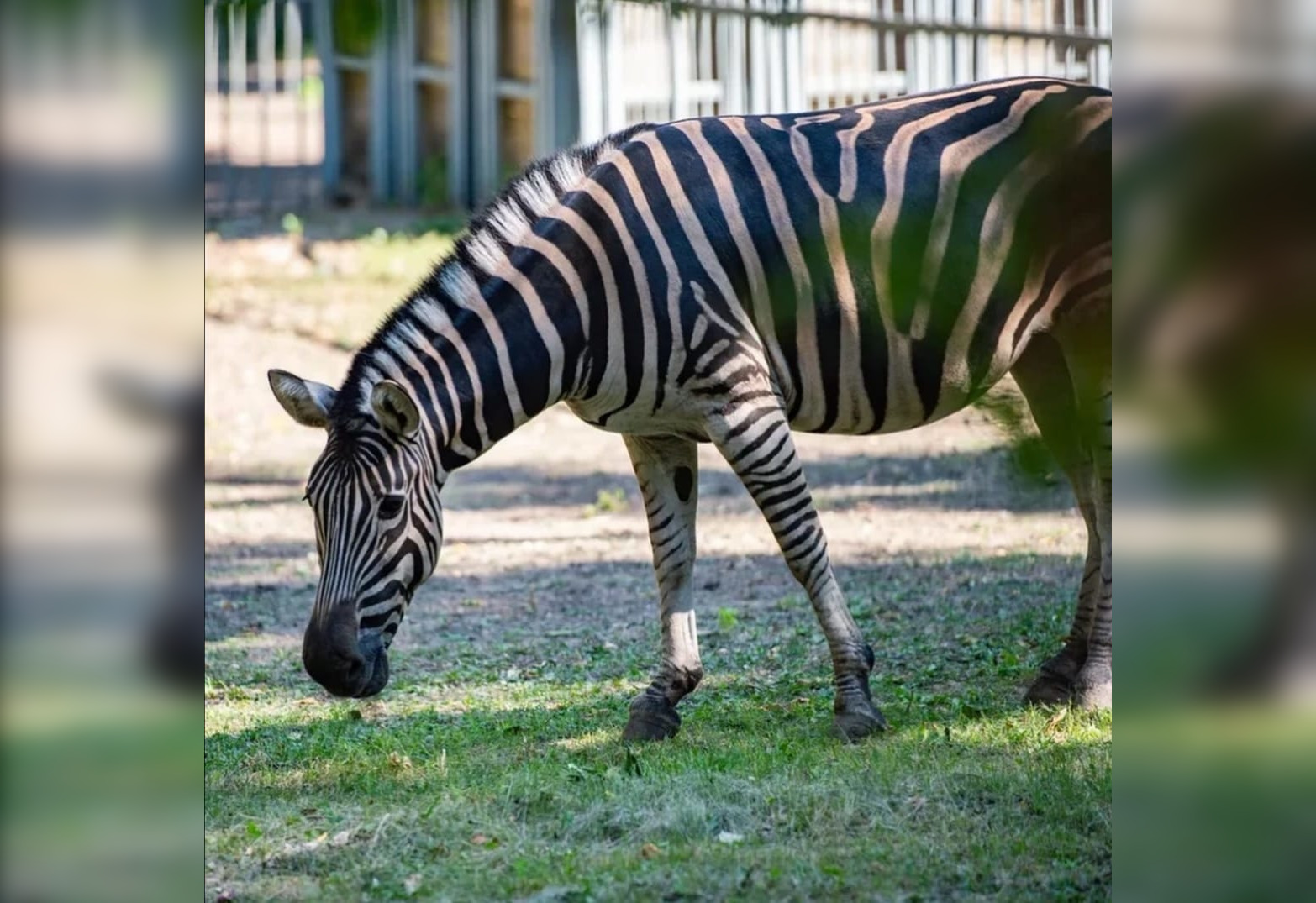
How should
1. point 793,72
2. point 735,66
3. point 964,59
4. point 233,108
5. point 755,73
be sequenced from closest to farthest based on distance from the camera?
point 964,59, point 793,72, point 755,73, point 735,66, point 233,108

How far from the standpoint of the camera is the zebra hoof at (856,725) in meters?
5.50

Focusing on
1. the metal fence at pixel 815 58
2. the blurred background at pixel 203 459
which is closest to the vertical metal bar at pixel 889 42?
the metal fence at pixel 815 58

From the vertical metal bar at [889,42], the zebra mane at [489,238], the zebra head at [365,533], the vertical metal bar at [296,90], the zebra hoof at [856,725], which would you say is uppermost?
the vertical metal bar at [296,90]

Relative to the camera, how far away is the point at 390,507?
16.5 ft

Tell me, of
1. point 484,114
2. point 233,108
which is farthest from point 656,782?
point 233,108

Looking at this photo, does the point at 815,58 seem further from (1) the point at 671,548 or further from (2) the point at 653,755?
(2) the point at 653,755

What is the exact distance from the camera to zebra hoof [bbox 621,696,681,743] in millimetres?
5676

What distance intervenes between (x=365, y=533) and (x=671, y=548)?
132 cm

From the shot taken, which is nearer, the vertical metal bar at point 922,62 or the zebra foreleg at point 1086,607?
the zebra foreleg at point 1086,607

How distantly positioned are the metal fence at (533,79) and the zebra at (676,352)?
24.4 inches

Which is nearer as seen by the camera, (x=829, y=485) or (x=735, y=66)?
(x=829, y=485)

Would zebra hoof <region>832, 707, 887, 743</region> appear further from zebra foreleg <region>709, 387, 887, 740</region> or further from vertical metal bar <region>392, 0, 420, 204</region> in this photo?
vertical metal bar <region>392, 0, 420, 204</region>

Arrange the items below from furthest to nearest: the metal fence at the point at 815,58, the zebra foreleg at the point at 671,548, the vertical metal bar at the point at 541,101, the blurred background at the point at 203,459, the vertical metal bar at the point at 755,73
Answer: the vertical metal bar at the point at 541,101 < the vertical metal bar at the point at 755,73 < the metal fence at the point at 815,58 < the zebra foreleg at the point at 671,548 < the blurred background at the point at 203,459

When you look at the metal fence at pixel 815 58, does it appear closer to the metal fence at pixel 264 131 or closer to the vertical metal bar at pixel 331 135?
the metal fence at pixel 264 131
